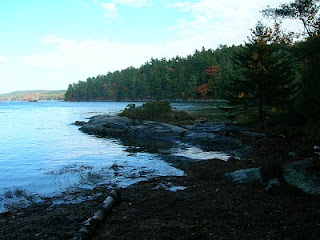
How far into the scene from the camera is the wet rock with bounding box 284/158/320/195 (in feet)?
26.5

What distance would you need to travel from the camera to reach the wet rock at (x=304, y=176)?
8.07 metres

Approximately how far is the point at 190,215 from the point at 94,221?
2.53 m

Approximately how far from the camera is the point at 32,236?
631 centimetres

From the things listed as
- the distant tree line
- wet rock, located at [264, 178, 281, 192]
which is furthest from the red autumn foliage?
wet rock, located at [264, 178, 281, 192]

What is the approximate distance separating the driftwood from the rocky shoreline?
0.14m

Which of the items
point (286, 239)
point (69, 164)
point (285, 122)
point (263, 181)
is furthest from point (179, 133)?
point (286, 239)

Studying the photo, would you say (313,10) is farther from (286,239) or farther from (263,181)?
(286,239)

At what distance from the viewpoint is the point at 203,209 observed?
24.7 ft

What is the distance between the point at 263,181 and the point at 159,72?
134955 mm

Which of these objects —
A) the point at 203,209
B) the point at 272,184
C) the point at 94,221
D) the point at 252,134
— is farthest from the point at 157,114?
the point at 94,221

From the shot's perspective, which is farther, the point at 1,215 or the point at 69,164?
the point at 69,164

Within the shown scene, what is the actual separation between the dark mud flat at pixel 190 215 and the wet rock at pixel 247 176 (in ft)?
0.96

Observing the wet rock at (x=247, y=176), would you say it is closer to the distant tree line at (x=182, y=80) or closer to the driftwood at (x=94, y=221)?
the driftwood at (x=94, y=221)

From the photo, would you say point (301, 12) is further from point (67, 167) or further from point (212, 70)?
point (212, 70)
